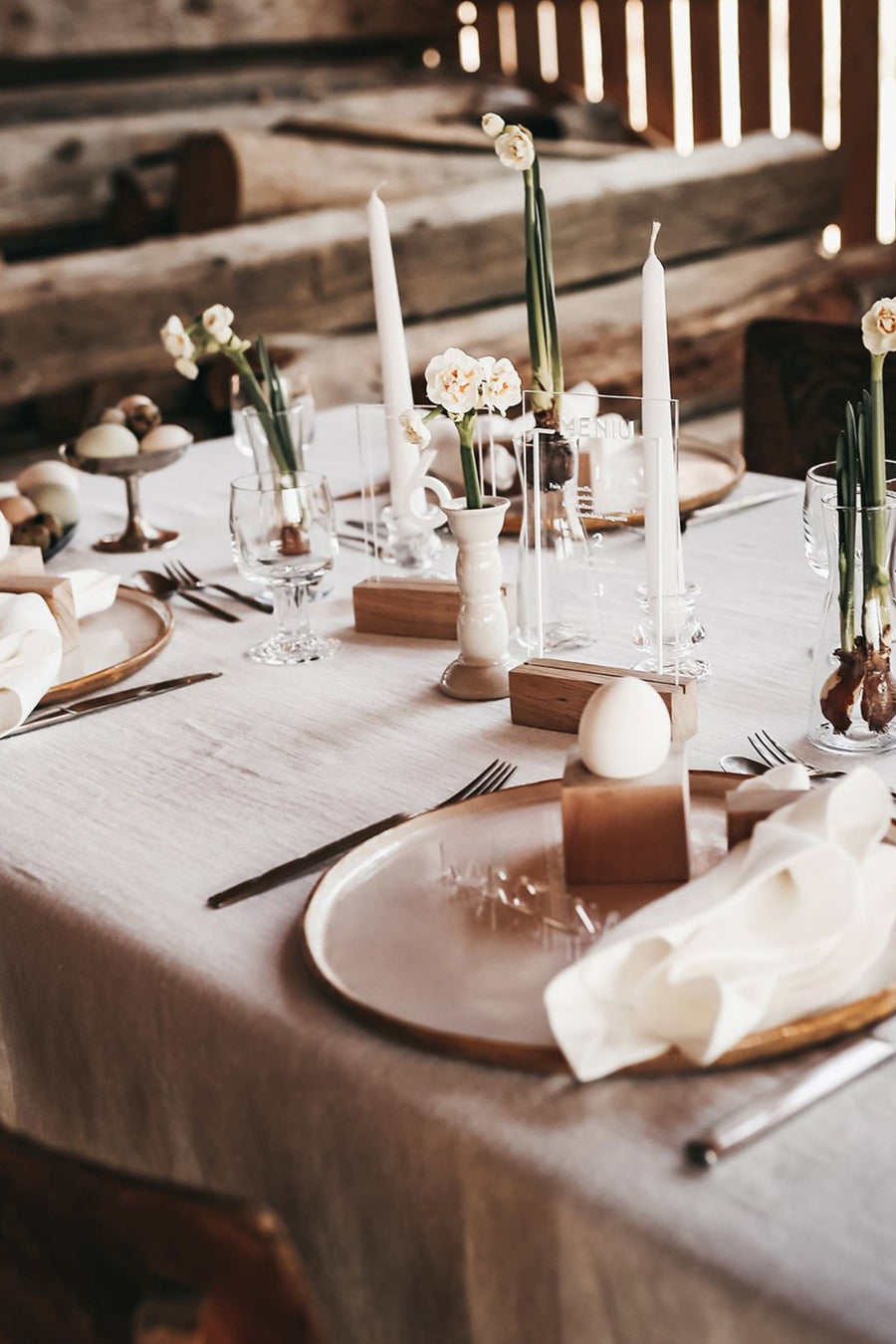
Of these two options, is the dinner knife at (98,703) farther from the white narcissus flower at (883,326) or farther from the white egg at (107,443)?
the white narcissus flower at (883,326)

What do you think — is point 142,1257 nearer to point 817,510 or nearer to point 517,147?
point 817,510

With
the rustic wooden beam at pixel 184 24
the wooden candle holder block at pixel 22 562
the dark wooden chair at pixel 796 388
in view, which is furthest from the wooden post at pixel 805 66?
the wooden candle holder block at pixel 22 562

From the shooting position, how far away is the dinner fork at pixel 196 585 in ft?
4.71

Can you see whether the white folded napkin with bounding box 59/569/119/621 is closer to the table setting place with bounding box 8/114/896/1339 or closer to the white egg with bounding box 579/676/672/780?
the table setting place with bounding box 8/114/896/1339

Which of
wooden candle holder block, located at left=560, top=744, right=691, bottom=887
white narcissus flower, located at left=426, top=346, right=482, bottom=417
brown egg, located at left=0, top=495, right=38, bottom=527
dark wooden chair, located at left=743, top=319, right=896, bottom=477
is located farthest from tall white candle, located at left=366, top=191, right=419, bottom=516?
dark wooden chair, located at left=743, top=319, right=896, bottom=477

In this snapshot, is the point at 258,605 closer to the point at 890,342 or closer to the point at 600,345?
Answer: the point at 890,342

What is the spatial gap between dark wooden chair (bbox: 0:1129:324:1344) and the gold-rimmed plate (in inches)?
28.0

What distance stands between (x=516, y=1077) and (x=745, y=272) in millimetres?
3903

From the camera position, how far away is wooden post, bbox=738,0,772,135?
15.7ft

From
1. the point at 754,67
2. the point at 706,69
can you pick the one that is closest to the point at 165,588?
the point at 754,67

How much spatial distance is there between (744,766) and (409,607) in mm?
429

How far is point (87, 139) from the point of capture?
4246 mm

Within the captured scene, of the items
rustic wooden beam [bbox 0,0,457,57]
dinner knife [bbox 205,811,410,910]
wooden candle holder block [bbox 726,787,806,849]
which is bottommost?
dinner knife [bbox 205,811,410,910]

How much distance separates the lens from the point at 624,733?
82cm
